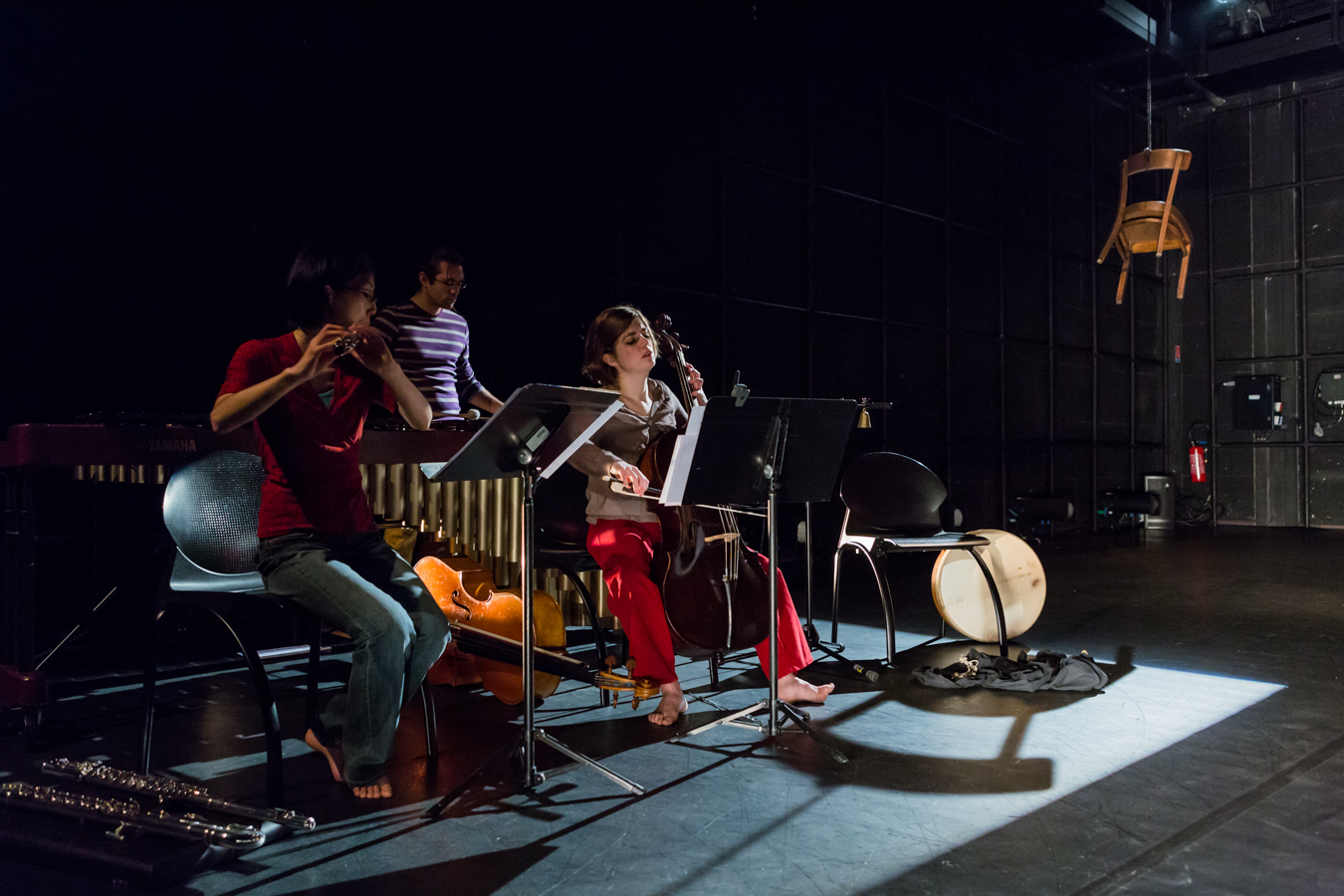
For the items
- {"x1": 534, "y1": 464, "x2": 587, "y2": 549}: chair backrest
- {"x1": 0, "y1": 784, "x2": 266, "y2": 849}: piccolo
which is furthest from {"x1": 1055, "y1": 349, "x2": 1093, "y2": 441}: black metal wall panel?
{"x1": 0, "y1": 784, "x2": 266, "y2": 849}: piccolo

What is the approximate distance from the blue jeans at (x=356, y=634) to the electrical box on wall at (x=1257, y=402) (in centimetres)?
1252

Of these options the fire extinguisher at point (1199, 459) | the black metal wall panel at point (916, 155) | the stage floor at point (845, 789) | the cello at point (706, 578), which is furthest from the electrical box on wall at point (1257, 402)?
the cello at point (706, 578)

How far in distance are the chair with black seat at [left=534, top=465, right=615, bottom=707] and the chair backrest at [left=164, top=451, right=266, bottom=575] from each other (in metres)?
1.24

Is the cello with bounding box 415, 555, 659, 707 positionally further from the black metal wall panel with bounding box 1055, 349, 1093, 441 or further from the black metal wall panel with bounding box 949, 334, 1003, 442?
the black metal wall panel with bounding box 1055, 349, 1093, 441

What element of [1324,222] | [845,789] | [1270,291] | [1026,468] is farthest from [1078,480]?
[845,789]

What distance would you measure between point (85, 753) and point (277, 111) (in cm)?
324

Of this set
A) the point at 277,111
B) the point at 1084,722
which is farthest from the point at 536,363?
the point at 1084,722

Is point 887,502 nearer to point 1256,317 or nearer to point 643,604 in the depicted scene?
point 643,604

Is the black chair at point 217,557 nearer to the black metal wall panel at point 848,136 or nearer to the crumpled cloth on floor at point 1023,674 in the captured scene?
the crumpled cloth on floor at point 1023,674

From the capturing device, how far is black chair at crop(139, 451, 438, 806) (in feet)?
8.84

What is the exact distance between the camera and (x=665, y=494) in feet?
9.40

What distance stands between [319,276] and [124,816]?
4.68 ft

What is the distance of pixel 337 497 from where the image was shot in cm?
272

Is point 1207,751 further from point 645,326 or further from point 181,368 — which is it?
point 181,368
